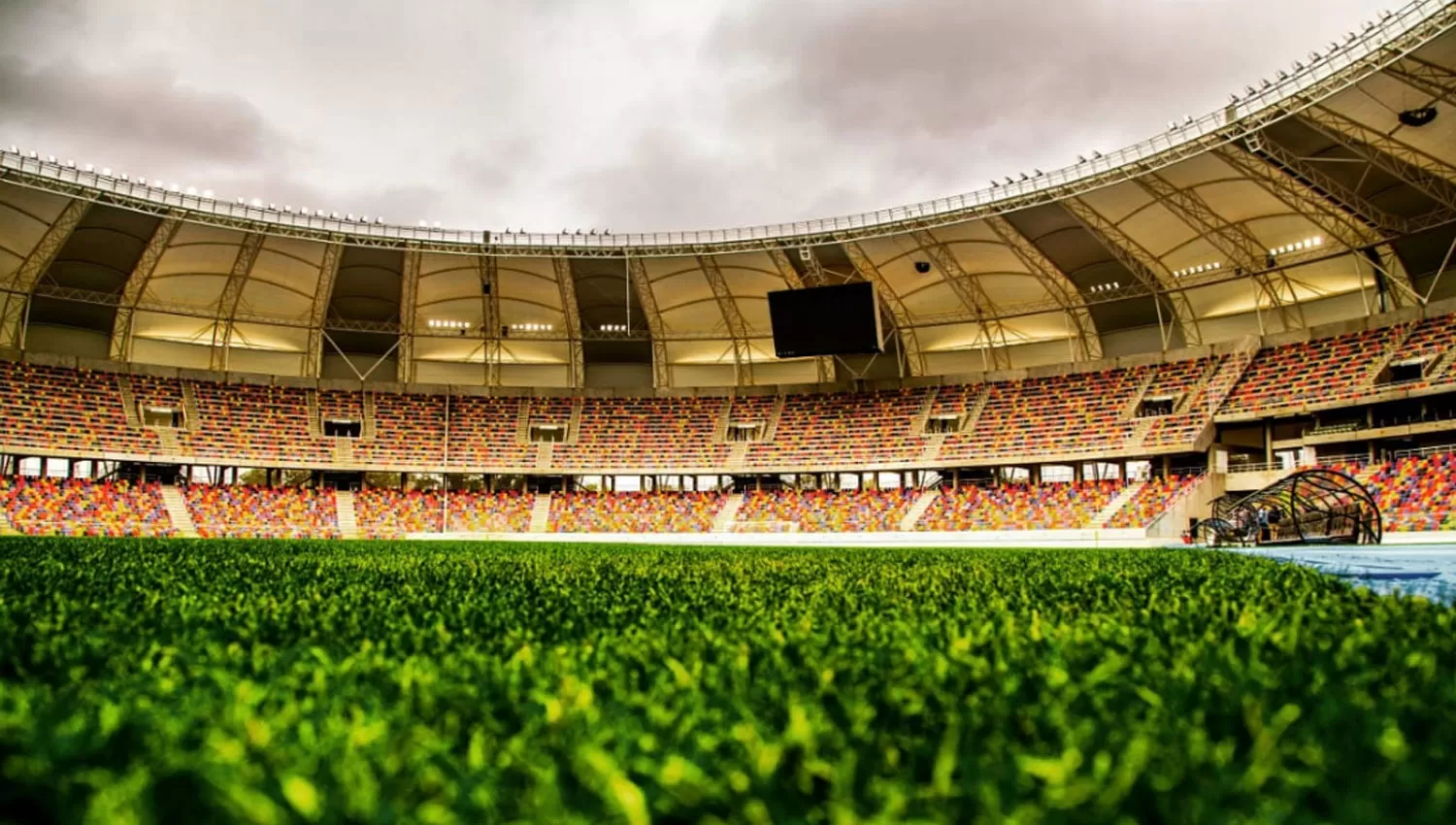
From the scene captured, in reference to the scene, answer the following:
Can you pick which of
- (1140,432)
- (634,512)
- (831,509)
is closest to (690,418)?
(634,512)

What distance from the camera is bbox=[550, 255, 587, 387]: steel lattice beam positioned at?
49375mm

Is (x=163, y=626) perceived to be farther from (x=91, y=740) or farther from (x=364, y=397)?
(x=364, y=397)

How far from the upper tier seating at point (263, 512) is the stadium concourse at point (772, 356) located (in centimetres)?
19

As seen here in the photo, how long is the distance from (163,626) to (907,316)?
50.1 m

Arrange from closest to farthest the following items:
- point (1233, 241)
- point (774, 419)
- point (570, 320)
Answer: point (1233, 241), point (570, 320), point (774, 419)

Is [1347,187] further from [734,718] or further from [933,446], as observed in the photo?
[734,718]

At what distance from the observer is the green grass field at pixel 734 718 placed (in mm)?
1683

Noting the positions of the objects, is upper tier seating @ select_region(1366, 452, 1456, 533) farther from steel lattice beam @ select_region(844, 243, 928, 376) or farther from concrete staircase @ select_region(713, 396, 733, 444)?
concrete staircase @ select_region(713, 396, 733, 444)

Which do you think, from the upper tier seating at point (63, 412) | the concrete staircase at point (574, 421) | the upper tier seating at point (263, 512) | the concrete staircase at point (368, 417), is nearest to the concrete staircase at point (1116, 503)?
the concrete staircase at point (574, 421)

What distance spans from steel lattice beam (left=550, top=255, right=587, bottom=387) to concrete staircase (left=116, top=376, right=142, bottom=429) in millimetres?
24022

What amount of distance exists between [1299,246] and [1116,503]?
14786 mm

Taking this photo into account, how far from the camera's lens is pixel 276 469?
172 feet

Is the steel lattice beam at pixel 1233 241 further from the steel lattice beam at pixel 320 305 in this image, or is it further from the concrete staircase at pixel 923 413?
the steel lattice beam at pixel 320 305

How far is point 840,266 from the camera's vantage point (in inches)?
1882
